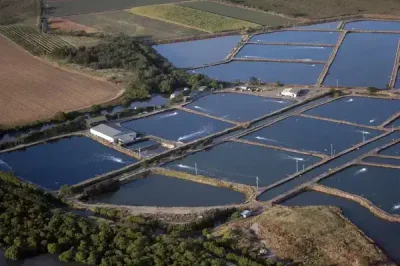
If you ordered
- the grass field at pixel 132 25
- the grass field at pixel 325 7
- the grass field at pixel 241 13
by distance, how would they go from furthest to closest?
the grass field at pixel 325 7 → the grass field at pixel 241 13 → the grass field at pixel 132 25

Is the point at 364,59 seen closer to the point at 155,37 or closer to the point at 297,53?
the point at 297,53

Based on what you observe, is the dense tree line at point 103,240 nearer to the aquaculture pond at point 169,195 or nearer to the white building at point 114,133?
the aquaculture pond at point 169,195

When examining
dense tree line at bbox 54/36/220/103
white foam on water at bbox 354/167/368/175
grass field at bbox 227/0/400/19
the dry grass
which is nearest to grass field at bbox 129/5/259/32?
grass field at bbox 227/0/400/19

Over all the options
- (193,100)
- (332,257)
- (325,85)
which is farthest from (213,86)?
(332,257)

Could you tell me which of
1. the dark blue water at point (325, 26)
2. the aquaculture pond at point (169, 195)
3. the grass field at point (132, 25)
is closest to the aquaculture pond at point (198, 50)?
the grass field at point (132, 25)

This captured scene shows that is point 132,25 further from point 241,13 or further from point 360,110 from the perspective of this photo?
point 360,110

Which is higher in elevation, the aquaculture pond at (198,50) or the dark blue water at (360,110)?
the aquaculture pond at (198,50)
